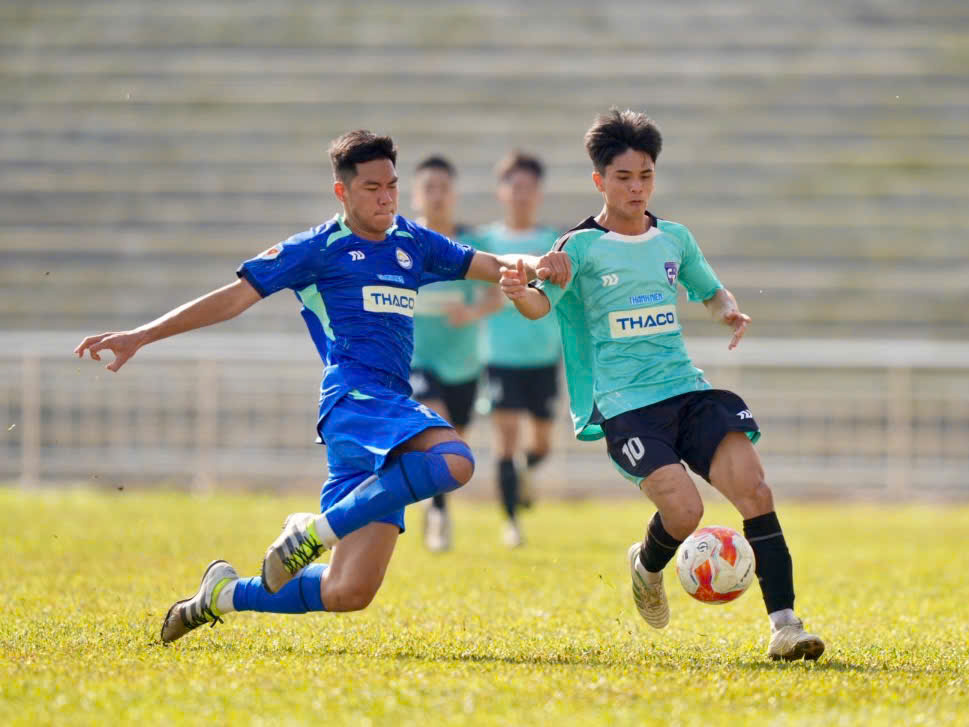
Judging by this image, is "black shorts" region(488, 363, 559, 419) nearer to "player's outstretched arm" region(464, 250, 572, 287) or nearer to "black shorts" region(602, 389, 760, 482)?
"player's outstretched arm" region(464, 250, 572, 287)

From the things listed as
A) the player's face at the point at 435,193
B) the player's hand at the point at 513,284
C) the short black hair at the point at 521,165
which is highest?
the short black hair at the point at 521,165

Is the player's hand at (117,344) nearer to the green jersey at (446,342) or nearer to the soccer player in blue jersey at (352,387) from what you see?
the soccer player in blue jersey at (352,387)

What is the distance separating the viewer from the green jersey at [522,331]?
9875 millimetres

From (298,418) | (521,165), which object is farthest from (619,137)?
(298,418)

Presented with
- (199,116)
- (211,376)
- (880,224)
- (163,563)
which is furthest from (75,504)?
(880,224)

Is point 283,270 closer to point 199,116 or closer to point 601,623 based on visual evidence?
point 601,623

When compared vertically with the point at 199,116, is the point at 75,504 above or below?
below

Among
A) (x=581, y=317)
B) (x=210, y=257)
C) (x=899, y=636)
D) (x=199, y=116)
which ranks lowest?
(x=899, y=636)

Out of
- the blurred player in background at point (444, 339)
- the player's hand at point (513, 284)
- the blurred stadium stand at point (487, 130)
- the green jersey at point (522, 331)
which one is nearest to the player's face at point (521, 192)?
the green jersey at point (522, 331)

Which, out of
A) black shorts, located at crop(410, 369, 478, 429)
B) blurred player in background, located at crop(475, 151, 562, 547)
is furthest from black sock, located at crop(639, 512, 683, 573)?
blurred player in background, located at crop(475, 151, 562, 547)

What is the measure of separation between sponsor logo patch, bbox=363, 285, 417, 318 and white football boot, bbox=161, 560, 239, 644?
111 cm

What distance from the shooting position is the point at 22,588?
22.2ft

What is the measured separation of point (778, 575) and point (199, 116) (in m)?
13.6

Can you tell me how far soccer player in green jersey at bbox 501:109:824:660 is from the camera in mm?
5102
